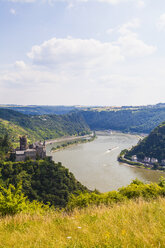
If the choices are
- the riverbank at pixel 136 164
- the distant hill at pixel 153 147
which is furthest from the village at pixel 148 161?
the distant hill at pixel 153 147

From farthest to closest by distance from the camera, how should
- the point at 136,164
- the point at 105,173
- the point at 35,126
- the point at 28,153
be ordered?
1. the point at 35,126
2. the point at 136,164
3. the point at 105,173
4. the point at 28,153

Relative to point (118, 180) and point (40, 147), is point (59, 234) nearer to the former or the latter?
point (40, 147)

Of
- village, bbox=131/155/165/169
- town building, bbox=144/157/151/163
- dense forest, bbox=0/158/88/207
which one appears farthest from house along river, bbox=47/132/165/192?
dense forest, bbox=0/158/88/207

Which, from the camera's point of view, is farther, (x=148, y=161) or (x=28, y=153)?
(x=148, y=161)

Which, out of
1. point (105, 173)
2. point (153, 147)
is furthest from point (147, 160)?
point (105, 173)

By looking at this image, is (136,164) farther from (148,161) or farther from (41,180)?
(41,180)

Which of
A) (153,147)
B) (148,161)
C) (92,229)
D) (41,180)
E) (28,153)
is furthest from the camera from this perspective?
(153,147)

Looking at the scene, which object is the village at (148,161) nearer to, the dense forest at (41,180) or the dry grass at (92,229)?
the dense forest at (41,180)
